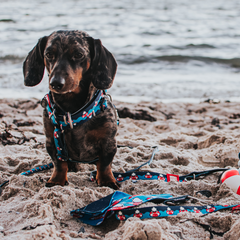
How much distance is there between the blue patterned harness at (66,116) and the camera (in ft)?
6.60

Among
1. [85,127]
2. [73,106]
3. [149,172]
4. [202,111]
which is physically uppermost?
[73,106]

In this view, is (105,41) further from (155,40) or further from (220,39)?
(220,39)

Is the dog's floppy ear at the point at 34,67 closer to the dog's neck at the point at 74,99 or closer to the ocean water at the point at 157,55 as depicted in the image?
the dog's neck at the point at 74,99

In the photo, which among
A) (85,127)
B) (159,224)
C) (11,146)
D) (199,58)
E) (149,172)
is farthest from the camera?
(199,58)

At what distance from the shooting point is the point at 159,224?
148 cm

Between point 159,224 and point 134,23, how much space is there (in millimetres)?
18516

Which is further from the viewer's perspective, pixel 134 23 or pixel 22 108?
pixel 134 23

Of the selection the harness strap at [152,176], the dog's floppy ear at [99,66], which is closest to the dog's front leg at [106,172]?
the harness strap at [152,176]

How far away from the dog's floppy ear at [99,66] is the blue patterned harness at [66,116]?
14 cm

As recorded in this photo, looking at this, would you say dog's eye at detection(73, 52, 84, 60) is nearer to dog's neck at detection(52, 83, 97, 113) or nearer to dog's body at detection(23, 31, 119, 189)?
dog's body at detection(23, 31, 119, 189)

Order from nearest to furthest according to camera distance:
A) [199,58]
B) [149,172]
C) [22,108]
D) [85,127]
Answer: [85,127], [149,172], [22,108], [199,58]

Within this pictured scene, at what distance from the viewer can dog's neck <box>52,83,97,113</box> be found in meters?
2.08

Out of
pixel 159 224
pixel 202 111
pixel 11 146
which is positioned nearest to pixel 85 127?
pixel 159 224

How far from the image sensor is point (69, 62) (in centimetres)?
191
